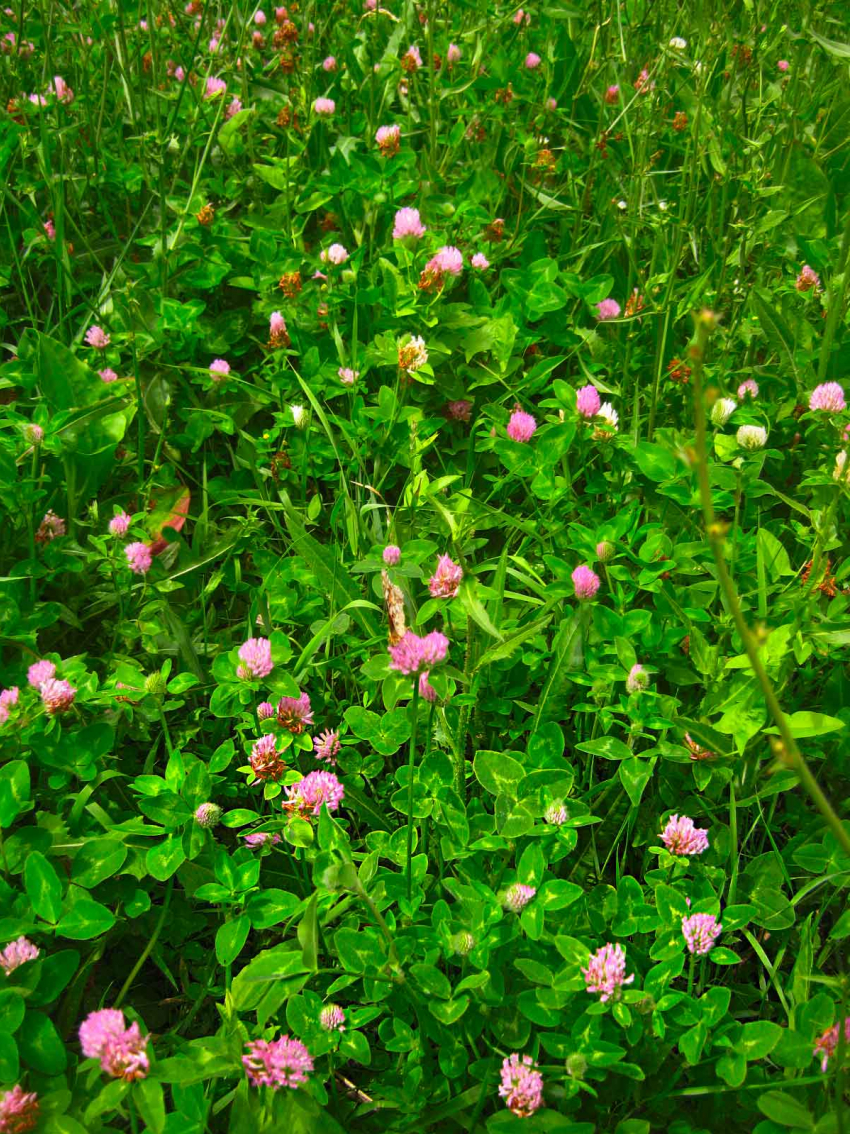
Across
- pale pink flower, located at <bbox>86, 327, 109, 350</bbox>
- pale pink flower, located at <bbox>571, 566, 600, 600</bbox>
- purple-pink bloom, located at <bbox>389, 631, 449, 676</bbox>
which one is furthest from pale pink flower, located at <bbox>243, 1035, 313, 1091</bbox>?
pale pink flower, located at <bbox>86, 327, 109, 350</bbox>

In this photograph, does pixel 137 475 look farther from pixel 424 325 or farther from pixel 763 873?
pixel 763 873

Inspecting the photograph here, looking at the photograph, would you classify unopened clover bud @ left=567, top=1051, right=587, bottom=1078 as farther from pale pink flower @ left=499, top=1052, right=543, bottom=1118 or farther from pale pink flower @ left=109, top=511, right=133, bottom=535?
pale pink flower @ left=109, top=511, right=133, bottom=535

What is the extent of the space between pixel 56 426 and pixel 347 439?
1.85ft

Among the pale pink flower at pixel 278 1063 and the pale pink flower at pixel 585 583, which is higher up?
the pale pink flower at pixel 585 583

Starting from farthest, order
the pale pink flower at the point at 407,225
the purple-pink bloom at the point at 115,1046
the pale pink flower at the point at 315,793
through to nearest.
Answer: the pale pink flower at the point at 407,225, the pale pink flower at the point at 315,793, the purple-pink bloom at the point at 115,1046

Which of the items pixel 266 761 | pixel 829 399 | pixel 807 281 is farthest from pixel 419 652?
pixel 807 281

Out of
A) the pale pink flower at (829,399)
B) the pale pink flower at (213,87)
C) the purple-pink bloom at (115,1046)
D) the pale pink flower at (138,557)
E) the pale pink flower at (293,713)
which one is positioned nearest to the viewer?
the purple-pink bloom at (115,1046)

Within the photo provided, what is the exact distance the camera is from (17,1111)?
44.4 inches

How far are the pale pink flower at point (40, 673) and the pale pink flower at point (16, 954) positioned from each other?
0.41m

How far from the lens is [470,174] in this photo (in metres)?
2.58

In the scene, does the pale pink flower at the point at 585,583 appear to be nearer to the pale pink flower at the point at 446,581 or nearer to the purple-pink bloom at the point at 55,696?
the pale pink flower at the point at 446,581

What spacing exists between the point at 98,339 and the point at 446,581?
1.22 metres

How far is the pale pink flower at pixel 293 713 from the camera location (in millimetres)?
1512

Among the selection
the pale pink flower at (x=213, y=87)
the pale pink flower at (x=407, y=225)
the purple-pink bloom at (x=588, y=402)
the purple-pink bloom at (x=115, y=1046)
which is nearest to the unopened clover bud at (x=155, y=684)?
the purple-pink bloom at (x=115, y=1046)
